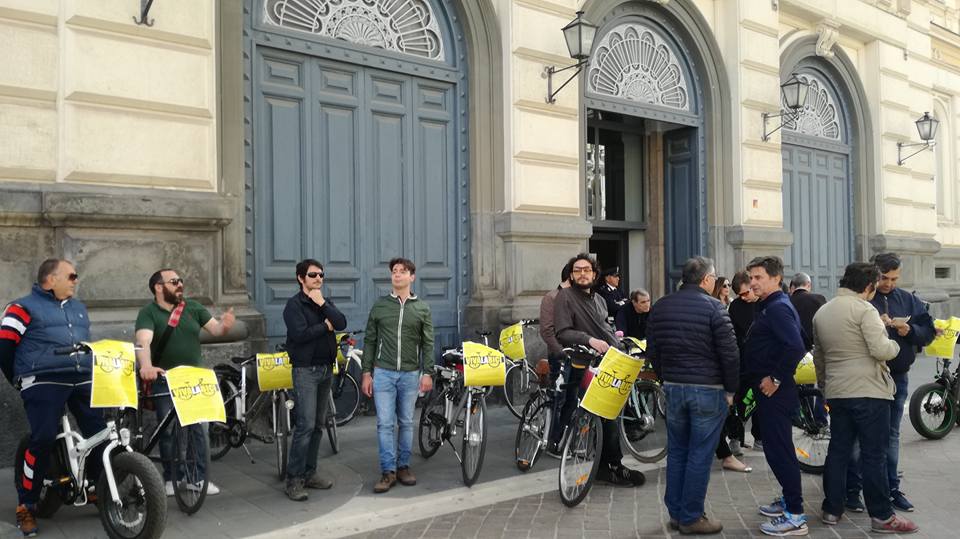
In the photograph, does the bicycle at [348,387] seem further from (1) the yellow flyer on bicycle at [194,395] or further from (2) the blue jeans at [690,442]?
(2) the blue jeans at [690,442]

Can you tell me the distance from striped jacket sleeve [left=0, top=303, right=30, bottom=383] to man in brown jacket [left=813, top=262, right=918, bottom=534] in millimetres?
5335

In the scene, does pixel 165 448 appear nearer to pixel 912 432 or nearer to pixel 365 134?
pixel 365 134

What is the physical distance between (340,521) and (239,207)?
3819 mm

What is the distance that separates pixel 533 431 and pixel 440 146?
4323 millimetres

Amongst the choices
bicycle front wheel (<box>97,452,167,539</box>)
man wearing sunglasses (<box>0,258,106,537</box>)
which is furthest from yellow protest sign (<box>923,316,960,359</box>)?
man wearing sunglasses (<box>0,258,106,537</box>)

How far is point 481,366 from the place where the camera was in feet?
20.9

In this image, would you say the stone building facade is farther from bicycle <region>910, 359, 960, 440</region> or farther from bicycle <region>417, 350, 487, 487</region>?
bicycle <region>910, 359, 960, 440</region>

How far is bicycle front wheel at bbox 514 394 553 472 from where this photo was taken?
21.9 feet

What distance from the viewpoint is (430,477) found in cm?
645

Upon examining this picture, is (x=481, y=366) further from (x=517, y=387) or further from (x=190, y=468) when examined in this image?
(x=517, y=387)

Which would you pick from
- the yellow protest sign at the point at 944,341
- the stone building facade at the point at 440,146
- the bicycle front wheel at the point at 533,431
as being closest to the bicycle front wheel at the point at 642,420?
the bicycle front wheel at the point at 533,431

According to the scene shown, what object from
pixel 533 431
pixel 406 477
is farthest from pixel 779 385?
pixel 406 477

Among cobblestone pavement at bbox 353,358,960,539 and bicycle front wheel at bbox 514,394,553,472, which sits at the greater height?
bicycle front wheel at bbox 514,394,553,472

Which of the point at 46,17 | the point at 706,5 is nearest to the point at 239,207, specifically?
the point at 46,17
